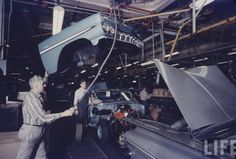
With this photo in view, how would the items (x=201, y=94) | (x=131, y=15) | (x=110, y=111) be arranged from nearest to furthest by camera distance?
1. (x=201, y=94)
2. (x=131, y=15)
3. (x=110, y=111)

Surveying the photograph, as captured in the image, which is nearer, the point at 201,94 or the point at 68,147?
the point at 201,94

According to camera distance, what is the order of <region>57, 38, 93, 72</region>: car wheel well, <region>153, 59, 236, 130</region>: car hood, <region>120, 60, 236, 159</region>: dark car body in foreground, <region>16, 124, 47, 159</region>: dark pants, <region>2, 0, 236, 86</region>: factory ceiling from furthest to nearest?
<region>2, 0, 236, 86</region>: factory ceiling
<region>57, 38, 93, 72</region>: car wheel well
<region>16, 124, 47, 159</region>: dark pants
<region>153, 59, 236, 130</region>: car hood
<region>120, 60, 236, 159</region>: dark car body in foreground

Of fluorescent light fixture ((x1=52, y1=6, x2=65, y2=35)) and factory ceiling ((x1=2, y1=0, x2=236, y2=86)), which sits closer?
fluorescent light fixture ((x1=52, y1=6, x2=65, y2=35))

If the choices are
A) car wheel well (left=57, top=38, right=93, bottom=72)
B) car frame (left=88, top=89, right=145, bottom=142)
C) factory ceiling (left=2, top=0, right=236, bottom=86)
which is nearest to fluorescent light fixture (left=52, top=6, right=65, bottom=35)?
factory ceiling (left=2, top=0, right=236, bottom=86)

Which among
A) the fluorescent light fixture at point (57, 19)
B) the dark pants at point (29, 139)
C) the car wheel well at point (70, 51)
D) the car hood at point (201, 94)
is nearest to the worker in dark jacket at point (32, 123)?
the dark pants at point (29, 139)

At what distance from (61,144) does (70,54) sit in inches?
145

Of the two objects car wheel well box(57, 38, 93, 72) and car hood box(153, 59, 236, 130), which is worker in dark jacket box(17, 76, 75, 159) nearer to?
car wheel well box(57, 38, 93, 72)

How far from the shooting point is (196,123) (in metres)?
2.59

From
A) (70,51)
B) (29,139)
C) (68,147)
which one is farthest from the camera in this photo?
(68,147)

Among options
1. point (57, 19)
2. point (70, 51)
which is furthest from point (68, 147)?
point (57, 19)

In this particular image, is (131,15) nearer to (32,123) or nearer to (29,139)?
(32,123)

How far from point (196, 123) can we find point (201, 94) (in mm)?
473

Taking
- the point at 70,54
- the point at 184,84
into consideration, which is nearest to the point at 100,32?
the point at 70,54

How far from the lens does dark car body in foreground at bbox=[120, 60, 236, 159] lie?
225 centimetres
